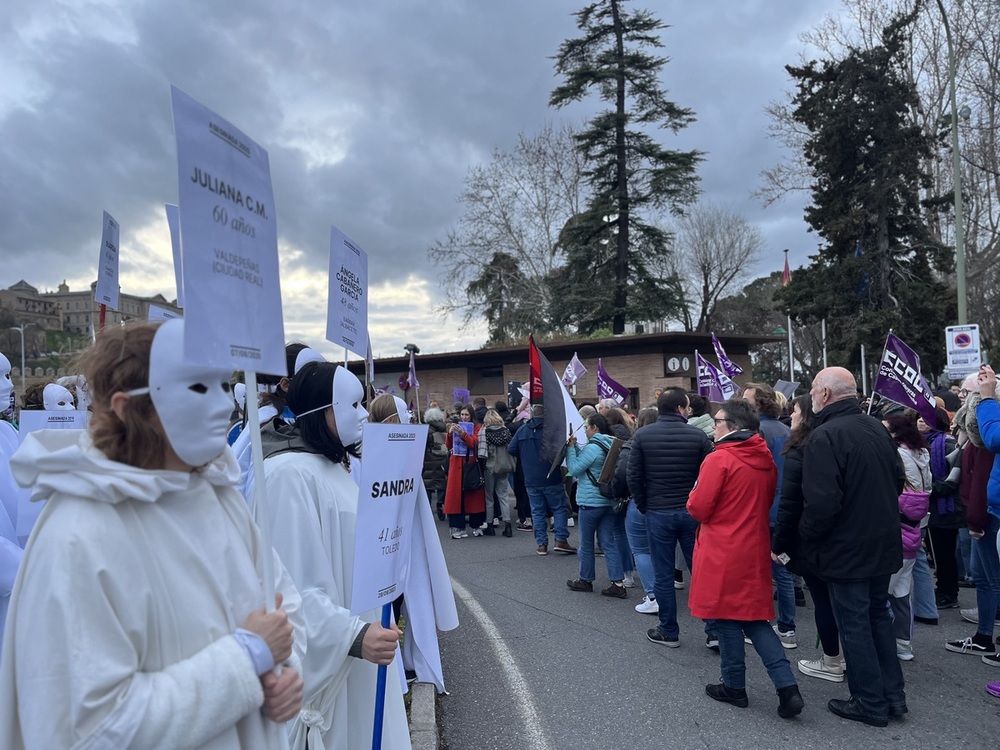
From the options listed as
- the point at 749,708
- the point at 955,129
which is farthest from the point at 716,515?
the point at 955,129

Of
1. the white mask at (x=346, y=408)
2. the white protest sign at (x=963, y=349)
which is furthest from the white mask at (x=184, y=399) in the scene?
the white protest sign at (x=963, y=349)

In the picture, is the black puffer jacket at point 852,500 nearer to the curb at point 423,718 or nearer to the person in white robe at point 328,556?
the curb at point 423,718

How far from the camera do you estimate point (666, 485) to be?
→ 690cm

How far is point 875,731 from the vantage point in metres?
5.00

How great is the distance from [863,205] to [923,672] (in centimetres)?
2799

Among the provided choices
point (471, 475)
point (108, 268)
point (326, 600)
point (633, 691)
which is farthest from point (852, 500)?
point (471, 475)

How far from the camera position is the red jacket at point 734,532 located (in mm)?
5371

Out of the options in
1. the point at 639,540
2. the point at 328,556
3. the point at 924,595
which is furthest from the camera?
the point at 639,540

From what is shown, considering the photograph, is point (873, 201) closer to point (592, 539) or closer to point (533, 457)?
point (533, 457)

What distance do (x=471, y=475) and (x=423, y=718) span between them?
7.54 metres

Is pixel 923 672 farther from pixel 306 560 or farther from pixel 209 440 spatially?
pixel 209 440

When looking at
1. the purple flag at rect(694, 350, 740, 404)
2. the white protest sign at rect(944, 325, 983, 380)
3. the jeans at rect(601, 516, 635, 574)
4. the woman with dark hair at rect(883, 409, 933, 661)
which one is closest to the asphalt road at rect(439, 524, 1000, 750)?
the woman with dark hair at rect(883, 409, 933, 661)

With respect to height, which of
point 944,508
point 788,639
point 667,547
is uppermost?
point 944,508

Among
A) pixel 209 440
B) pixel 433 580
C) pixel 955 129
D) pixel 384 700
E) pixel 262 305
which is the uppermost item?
pixel 955 129
